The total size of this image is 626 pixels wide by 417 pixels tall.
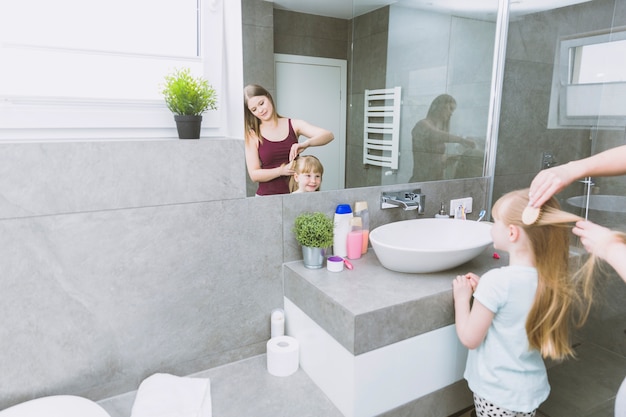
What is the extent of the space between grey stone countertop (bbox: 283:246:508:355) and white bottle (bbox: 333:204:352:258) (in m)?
0.09

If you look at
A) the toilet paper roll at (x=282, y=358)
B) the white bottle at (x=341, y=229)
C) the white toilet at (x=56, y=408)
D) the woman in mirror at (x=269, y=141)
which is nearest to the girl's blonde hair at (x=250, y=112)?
the woman in mirror at (x=269, y=141)

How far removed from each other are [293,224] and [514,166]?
137 cm

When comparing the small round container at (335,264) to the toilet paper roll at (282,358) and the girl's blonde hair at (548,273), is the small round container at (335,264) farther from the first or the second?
the girl's blonde hair at (548,273)

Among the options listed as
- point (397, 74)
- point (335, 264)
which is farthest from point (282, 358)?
point (397, 74)

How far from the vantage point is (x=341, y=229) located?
176 cm

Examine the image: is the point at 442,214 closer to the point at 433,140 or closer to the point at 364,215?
the point at 433,140

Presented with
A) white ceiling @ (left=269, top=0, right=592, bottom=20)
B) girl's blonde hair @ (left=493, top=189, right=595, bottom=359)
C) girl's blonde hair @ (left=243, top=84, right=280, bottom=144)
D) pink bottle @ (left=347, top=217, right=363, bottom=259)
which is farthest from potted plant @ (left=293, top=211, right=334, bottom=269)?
white ceiling @ (left=269, top=0, right=592, bottom=20)

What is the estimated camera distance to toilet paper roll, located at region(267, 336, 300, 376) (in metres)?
1.61

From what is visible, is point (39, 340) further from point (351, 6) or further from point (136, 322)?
point (351, 6)

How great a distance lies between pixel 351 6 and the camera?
1714 mm

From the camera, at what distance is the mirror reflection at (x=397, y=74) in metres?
1.60

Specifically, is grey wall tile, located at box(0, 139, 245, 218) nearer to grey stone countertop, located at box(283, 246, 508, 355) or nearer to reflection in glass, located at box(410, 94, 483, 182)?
grey stone countertop, located at box(283, 246, 508, 355)

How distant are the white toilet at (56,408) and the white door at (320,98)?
1.13m

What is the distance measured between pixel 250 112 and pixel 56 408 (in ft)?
3.83
